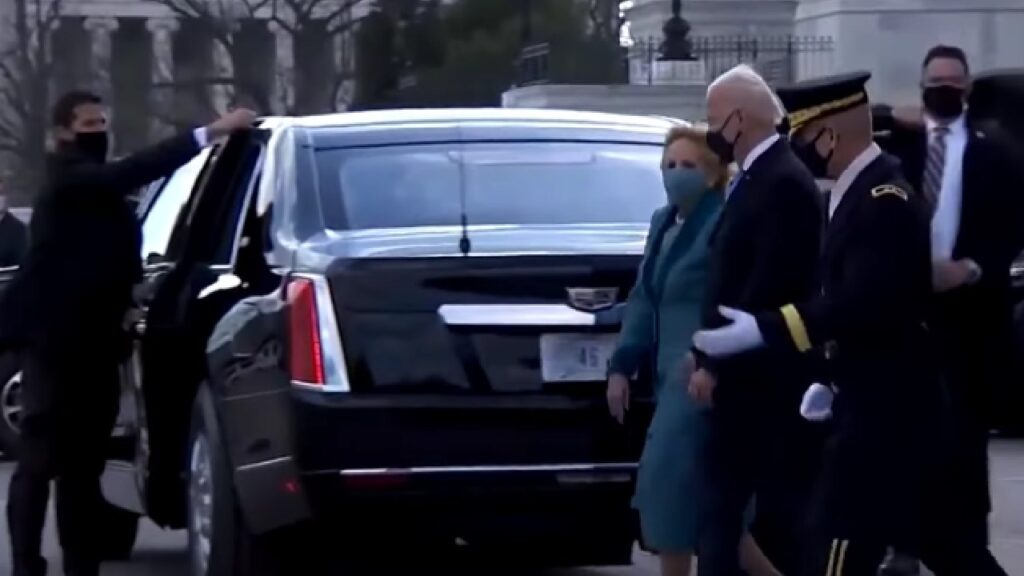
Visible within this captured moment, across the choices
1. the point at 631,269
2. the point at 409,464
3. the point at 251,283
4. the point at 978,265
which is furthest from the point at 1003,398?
the point at 251,283

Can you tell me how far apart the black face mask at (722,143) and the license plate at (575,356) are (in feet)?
2.92

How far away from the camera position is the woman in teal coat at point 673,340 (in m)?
7.33

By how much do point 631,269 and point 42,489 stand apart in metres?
2.43

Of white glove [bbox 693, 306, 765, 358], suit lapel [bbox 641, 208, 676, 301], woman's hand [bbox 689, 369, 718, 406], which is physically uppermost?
suit lapel [bbox 641, 208, 676, 301]

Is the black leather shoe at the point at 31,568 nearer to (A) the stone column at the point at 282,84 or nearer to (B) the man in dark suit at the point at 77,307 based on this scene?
(B) the man in dark suit at the point at 77,307

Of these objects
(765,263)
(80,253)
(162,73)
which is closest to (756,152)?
(765,263)

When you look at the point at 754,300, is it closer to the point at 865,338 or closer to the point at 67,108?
the point at 865,338

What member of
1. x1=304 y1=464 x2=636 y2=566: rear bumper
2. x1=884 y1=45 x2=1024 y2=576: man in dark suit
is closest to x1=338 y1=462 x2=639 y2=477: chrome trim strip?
x1=304 y1=464 x2=636 y2=566: rear bumper

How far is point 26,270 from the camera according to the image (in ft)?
Answer: 28.9

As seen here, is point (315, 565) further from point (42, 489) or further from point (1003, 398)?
point (1003, 398)

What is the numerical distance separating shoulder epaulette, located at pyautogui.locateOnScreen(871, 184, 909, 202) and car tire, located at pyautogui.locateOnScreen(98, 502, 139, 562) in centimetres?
503

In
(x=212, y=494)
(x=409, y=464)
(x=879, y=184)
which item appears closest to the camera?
(x=879, y=184)

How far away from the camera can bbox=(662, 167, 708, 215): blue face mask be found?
744 cm

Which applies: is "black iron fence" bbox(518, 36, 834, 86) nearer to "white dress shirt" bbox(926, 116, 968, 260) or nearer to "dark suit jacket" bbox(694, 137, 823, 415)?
"white dress shirt" bbox(926, 116, 968, 260)
